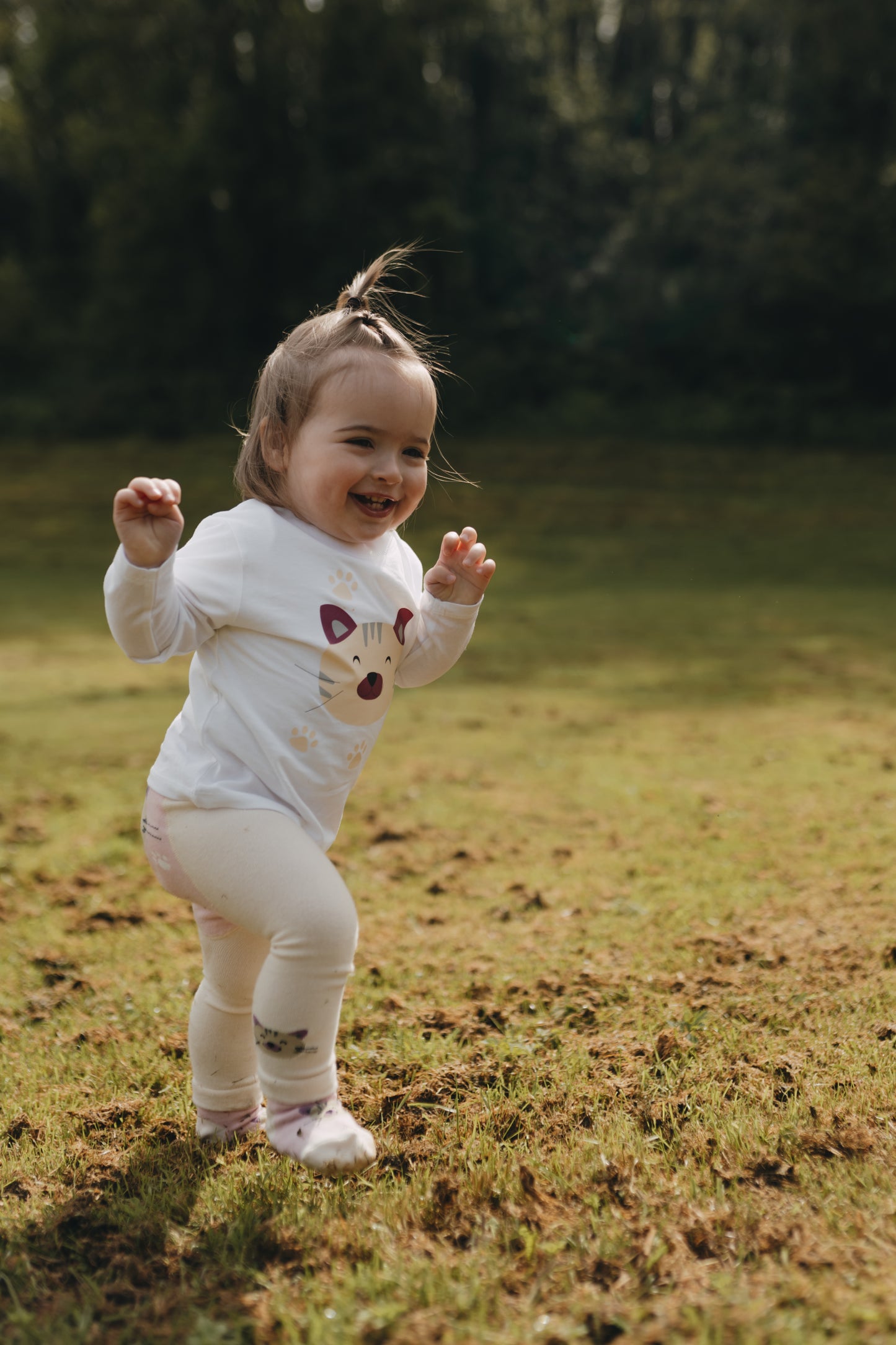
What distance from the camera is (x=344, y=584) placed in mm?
2598

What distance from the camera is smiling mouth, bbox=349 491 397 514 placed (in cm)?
263

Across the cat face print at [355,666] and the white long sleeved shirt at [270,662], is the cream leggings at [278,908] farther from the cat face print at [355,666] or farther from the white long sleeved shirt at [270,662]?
the cat face print at [355,666]

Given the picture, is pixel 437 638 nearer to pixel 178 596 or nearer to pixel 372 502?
pixel 372 502

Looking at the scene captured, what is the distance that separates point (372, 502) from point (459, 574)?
0.94 feet

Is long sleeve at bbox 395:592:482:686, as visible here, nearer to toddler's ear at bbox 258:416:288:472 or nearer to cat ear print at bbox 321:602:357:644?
cat ear print at bbox 321:602:357:644

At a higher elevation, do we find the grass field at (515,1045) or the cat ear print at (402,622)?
the cat ear print at (402,622)

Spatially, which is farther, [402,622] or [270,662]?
[402,622]

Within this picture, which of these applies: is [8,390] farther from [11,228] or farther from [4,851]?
[4,851]

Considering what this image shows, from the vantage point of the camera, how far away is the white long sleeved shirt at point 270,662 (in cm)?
247

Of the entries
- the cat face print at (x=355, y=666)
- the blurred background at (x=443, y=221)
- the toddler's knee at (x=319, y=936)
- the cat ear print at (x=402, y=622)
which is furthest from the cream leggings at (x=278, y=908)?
the blurred background at (x=443, y=221)

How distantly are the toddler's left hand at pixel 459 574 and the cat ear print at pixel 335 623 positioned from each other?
283 millimetres

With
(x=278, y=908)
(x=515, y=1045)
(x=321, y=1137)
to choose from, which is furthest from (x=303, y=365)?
(x=515, y=1045)

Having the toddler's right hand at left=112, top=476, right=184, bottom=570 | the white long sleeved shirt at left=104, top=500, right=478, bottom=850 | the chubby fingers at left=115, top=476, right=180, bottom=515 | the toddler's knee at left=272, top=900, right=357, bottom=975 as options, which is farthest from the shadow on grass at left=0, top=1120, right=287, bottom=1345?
the chubby fingers at left=115, top=476, right=180, bottom=515

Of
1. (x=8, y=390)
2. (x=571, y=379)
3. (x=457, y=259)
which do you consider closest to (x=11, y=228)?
(x=8, y=390)
